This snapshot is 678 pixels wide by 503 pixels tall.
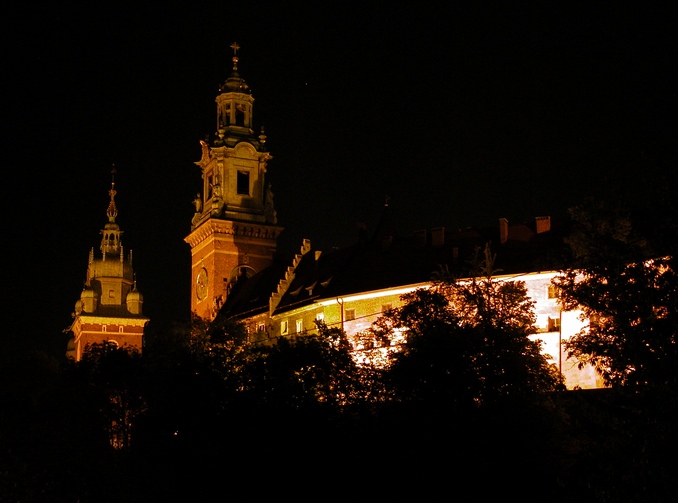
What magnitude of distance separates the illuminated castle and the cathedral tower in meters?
23.2

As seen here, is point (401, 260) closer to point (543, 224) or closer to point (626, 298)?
point (543, 224)

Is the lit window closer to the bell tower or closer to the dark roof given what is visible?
the dark roof

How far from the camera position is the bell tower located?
→ 102500 mm

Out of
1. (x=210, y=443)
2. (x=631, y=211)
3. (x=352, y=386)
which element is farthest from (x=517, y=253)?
(x=631, y=211)

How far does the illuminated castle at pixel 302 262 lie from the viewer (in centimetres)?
6612

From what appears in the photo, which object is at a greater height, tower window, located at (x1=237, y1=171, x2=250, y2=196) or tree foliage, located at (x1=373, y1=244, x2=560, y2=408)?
tower window, located at (x1=237, y1=171, x2=250, y2=196)

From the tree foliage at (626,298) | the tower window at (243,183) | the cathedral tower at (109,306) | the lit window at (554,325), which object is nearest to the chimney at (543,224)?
the lit window at (554,325)

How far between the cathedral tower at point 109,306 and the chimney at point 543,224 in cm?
6303

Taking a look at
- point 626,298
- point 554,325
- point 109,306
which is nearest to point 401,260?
point 554,325

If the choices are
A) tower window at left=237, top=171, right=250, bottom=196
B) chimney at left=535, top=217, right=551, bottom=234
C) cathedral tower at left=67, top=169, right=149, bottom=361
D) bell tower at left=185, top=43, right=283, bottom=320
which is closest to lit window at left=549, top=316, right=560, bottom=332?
chimney at left=535, top=217, right=551, bottom=234

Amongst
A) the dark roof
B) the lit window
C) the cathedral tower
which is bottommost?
the lit window

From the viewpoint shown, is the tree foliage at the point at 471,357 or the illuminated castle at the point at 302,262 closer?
the tree foliage at the point at 471,357

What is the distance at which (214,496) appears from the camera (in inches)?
1908

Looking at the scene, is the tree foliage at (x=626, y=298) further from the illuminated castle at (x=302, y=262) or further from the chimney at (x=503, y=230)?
the chimney at (x=503, y=230)
